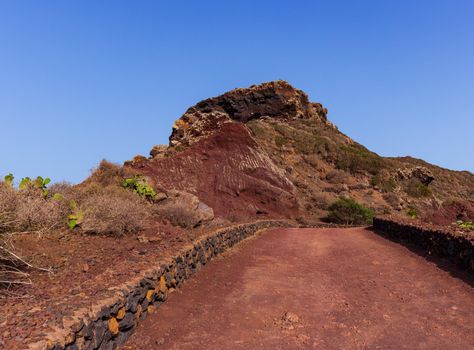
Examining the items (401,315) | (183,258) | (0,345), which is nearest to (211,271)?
(183,258)

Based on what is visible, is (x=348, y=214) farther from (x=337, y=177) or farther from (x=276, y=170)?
(x=337, y=177)

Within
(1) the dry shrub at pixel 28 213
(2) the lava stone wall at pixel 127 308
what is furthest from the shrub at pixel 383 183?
(1) the dry shrub at pixel 28 213

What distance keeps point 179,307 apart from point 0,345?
395 cm

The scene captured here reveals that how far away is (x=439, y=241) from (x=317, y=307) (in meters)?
6.10

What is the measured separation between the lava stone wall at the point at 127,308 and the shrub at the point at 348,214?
18504 millimetres

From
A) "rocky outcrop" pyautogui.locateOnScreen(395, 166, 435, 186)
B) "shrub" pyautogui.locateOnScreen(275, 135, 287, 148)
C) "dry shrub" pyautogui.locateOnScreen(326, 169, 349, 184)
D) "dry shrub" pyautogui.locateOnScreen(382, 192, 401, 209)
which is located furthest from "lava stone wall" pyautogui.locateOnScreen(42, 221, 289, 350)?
"rocky outcrop" pyautogui.locateOnScreen(395, 166, 435, 186)

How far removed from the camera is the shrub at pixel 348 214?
27.6 metres

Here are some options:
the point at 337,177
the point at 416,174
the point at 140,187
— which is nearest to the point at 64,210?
the point at 140,187

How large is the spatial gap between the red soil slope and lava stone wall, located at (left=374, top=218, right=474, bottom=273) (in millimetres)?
9706

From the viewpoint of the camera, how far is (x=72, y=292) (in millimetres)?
5758

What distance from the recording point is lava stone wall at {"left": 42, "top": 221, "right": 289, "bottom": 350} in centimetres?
440

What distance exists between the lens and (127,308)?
593 cm

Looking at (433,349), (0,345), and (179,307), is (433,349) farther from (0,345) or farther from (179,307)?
(0,345)

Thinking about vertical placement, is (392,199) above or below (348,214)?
above
